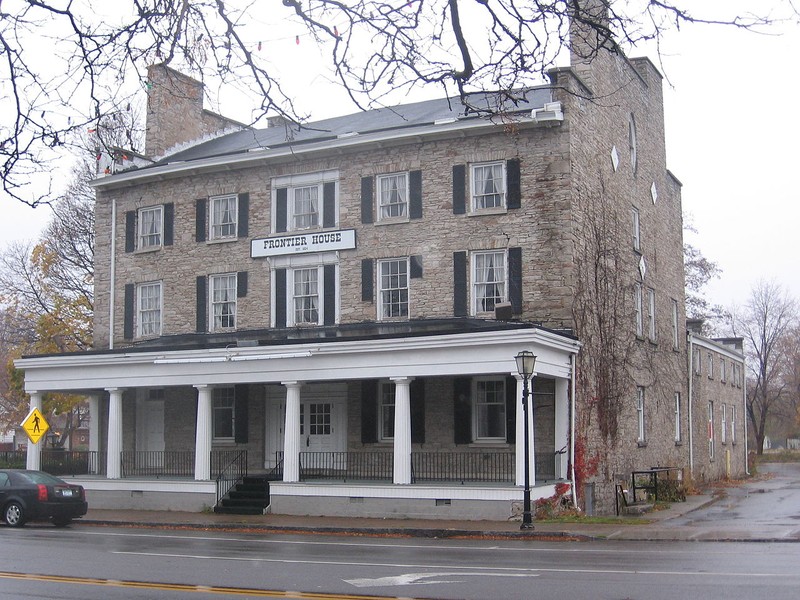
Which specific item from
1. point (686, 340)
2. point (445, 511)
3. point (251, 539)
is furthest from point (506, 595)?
point (686, 340)

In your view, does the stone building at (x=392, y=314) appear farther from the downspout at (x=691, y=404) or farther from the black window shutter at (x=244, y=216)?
the downspout at (x=691, y=404)

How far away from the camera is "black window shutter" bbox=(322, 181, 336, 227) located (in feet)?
98.1

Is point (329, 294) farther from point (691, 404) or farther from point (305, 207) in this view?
point (691, 404)

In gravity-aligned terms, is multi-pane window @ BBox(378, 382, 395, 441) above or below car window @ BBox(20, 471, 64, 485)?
above

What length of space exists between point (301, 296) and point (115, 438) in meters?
6.72

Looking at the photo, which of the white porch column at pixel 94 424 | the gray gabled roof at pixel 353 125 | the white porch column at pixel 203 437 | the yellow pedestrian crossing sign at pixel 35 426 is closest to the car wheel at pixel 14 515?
the yellow pedestrian crossing sign at pixel 35 426

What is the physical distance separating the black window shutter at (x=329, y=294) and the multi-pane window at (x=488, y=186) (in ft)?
15.7

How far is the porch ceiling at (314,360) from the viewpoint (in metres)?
23.8

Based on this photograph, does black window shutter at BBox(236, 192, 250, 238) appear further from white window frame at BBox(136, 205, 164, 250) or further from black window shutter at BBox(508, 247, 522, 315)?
black window shutter at BBox(508, 247, 522, 315)

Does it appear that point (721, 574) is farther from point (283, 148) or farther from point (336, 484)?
point (283, 148)

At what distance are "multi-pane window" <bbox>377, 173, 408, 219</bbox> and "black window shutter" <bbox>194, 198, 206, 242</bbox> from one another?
6254mm

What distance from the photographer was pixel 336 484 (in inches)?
998

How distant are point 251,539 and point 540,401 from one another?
8.91 meters

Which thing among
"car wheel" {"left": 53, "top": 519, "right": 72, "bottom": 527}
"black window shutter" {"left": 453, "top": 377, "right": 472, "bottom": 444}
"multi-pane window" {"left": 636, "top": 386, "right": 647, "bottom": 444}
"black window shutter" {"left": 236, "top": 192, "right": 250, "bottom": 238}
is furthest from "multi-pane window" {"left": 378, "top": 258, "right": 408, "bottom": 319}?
"car wheel" {"left": 53, "top": 519, "right": 72, "bottom": 527}
